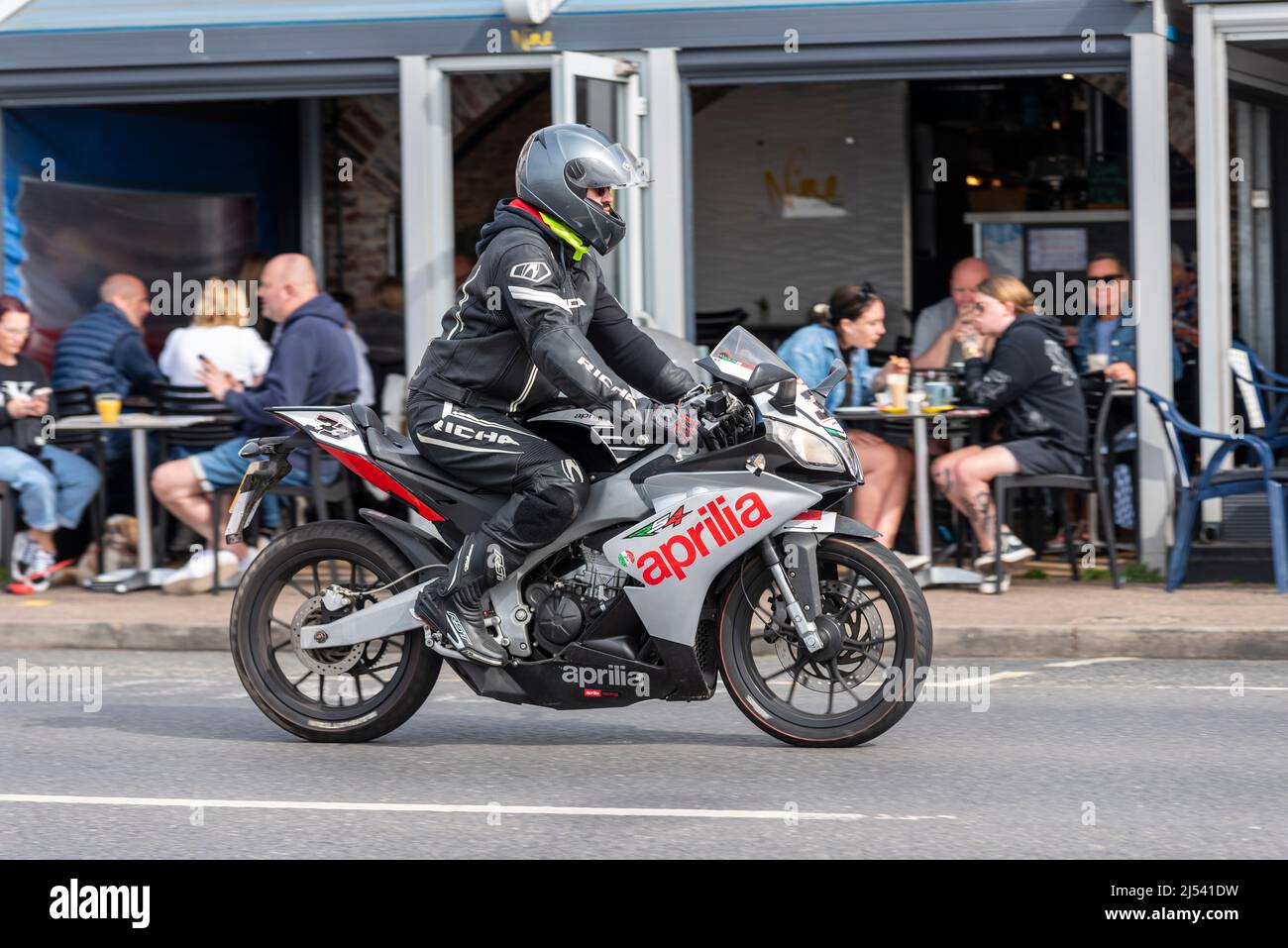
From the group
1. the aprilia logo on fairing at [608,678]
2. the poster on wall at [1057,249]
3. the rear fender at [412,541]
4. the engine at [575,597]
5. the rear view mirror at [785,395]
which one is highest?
the poster on wall at [1057,249]

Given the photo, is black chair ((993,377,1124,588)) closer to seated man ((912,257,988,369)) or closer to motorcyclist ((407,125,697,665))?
seated man ((912,257,988,369))

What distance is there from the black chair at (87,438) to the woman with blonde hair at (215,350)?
0.52 m

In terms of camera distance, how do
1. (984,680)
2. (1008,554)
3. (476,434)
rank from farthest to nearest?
(1008,554) < (984,680) < (476,434)

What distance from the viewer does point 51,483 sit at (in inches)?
441

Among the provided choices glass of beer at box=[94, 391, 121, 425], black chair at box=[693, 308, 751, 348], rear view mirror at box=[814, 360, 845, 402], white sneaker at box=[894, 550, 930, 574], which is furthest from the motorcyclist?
black chair at box=[693, 308, 751, 348]

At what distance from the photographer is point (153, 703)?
798 cm

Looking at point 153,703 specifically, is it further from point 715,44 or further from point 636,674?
point 715,44

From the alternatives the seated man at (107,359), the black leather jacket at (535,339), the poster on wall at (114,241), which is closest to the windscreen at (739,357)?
the black leather jacket at (535,339)

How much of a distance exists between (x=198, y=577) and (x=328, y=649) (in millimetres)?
4347

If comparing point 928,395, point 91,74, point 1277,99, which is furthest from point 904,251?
Answer: point 91,74

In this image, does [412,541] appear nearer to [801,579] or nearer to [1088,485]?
[801,579]

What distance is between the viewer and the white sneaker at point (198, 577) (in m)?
10.9

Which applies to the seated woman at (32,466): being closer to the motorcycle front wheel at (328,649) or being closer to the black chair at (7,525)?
the black chair at (7,525)

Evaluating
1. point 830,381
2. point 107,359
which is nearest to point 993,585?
point 830,381
